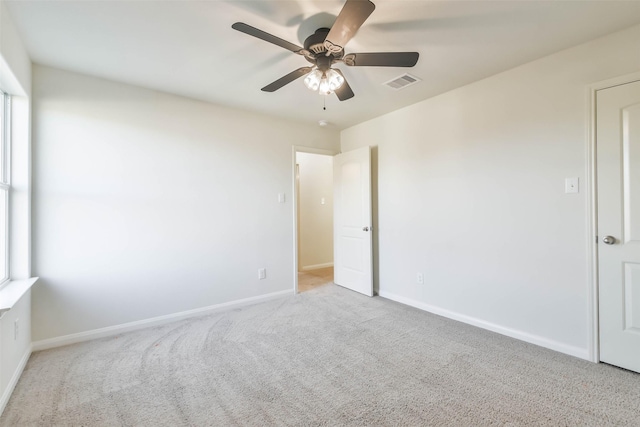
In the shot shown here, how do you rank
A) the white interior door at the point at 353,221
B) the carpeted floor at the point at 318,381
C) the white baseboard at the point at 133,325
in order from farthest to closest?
the white interior door at the point at 353,221 < the white baseboard at the point at 133,325 < the carpeted floor at the point at 318,381

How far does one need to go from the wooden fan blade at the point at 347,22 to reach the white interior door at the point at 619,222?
194 cm

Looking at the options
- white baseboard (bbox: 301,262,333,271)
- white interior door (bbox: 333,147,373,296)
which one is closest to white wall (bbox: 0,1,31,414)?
white interior door (bbox: 333,147,373,296)

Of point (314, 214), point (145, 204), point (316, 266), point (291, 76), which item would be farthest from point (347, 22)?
point (316, 266)

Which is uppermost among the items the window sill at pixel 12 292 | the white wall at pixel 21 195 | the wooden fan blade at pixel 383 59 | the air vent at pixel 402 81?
the air vent at pixel 402 81

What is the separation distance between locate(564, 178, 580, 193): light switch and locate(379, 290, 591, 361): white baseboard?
122 cm

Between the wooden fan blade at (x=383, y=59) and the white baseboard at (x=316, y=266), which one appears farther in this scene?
the white baseboard at (x=316, y=266)

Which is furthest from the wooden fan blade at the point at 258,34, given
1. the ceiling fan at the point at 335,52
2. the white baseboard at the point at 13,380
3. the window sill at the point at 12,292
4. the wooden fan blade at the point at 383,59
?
the white baseboard at the point at 13,380

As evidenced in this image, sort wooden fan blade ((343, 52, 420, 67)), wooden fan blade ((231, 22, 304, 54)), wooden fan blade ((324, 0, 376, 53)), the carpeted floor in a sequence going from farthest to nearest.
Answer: wooden fan blade ((343, 52, 420, 67))
the carpeted floor
wooden fan blade ((231, 22, 304, 54))
wooden fan blade ((324, 0, 376, 53))

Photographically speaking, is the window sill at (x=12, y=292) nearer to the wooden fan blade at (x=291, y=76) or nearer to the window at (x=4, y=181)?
the window at (x=4, y=181)

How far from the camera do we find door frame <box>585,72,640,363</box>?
6.77ft

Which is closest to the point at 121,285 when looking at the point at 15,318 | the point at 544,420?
the point at 15,318

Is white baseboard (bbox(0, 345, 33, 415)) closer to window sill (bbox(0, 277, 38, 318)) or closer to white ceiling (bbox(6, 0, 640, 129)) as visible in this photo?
window sill (bbox(0, 277, 38, 318))

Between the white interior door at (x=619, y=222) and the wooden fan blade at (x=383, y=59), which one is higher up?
the wooden fan blade at (x=383, y=59)

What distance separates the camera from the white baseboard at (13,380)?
1678mm
